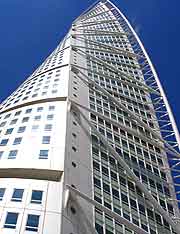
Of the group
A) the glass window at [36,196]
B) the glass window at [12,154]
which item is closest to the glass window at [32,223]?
the glass window at [36,196]

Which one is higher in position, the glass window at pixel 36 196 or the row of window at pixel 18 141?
the row of window at pixel 18 141

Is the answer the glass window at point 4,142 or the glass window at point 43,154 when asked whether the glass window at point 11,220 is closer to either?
the glass window at point 43,154

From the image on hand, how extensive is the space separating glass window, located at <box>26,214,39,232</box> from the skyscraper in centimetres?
6

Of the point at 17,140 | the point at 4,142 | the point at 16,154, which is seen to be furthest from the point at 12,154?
the point at 4,142

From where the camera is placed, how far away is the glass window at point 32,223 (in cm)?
2356

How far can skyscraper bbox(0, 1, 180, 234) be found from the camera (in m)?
26.2

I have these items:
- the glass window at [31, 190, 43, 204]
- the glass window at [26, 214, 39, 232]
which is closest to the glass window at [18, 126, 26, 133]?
the glass window at [31, 190, 43, 204]

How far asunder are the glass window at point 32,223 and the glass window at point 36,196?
1.39m

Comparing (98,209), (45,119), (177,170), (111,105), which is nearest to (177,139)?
(177,170)

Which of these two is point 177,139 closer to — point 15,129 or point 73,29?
point 15,129

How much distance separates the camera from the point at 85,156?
113 ft

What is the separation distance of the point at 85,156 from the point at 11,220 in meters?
11.6

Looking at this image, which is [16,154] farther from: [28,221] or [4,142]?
[28,221]

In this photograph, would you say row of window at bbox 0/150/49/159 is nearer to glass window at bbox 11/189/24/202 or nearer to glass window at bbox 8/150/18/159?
glass window at bbox 8/150/18/159
